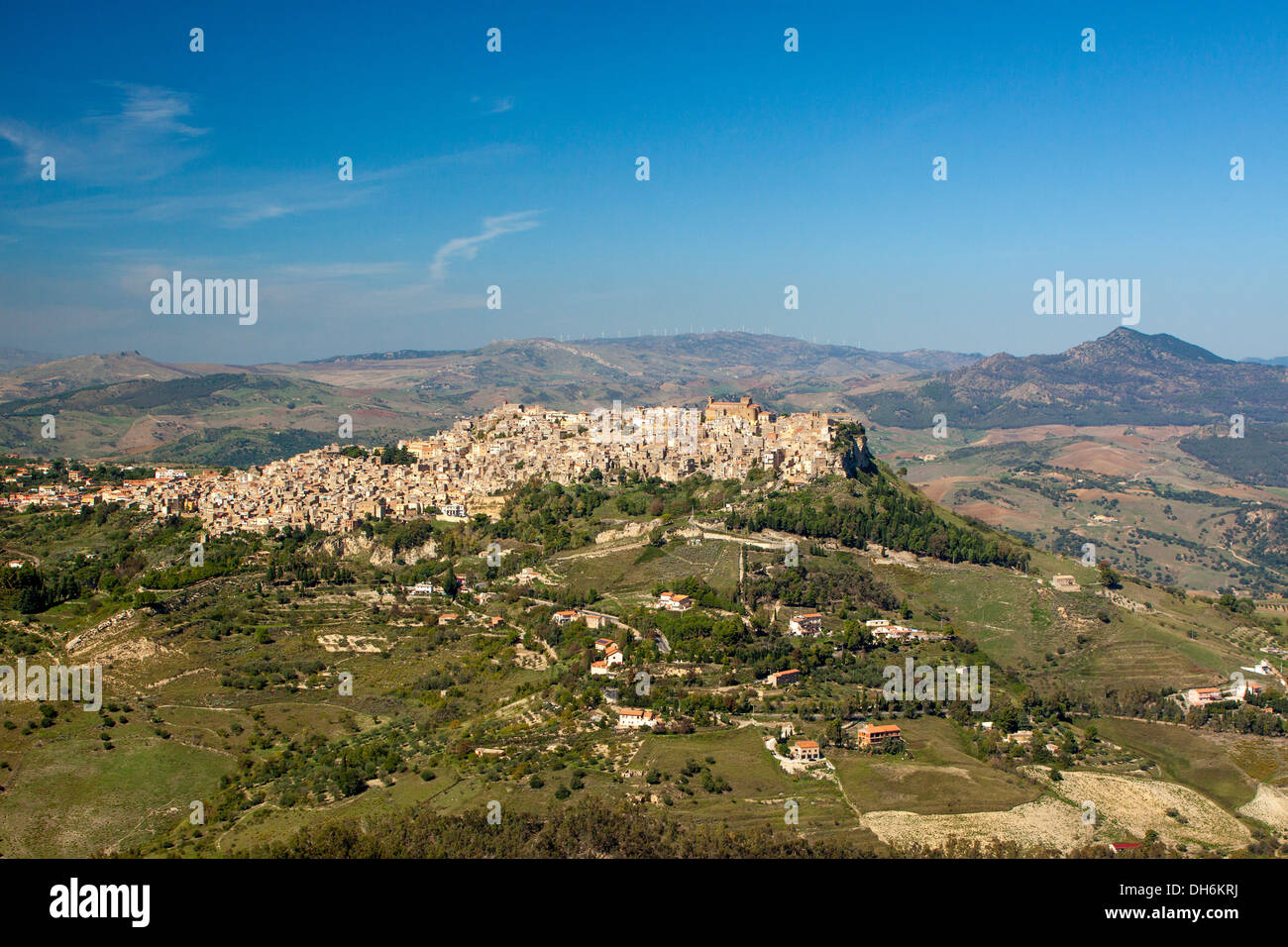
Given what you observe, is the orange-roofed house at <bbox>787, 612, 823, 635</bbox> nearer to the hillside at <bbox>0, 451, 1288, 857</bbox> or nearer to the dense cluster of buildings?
the hillside at <bbox>0, 451, 1288, 857</bbox>

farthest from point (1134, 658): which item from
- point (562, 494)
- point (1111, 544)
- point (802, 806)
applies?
point (1111, 544)

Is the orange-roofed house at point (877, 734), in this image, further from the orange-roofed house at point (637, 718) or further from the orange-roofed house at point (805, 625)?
the orange-roofed house at point (805, 625)

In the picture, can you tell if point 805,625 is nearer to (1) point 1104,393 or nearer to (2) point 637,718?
(2) point 637,718

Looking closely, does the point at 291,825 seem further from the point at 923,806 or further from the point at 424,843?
the point at 923,806

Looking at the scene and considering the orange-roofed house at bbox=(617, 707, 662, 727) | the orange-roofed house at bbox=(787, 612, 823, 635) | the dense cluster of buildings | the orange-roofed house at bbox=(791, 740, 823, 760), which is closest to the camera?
the orange-roofed house at bbox=(791, 740, 823, 760)

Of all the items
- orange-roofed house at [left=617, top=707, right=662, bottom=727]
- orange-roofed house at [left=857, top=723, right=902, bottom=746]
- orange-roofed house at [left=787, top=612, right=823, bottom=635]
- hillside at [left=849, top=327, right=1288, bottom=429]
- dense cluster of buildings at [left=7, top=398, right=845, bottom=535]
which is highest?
hillside at [left=849, top=327, right=1288, bottom=429]

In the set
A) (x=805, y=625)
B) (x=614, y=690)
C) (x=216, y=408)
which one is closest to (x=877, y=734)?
(x=614, y=690)

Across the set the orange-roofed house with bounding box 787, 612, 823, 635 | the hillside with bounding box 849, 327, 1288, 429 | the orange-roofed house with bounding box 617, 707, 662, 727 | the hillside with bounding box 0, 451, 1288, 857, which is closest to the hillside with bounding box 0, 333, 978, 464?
the hillside with bounding box 849, 327, 1288, 429

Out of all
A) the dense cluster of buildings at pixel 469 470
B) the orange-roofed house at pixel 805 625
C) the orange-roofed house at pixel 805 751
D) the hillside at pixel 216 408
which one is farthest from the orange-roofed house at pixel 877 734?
the hillside at pixel 216 408

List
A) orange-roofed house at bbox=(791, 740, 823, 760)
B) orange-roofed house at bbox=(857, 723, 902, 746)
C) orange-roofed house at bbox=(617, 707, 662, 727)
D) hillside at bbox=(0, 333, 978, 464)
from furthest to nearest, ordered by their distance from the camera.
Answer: hillside at bbox=(0, 333, 978, 464) → orange-roofed house at bbox=(617, 707, 662, 727) → orange-roofed house at bbox=(857, 723, 902, 746) → orange-roofed house at bbox=(791, 740, 823, 760)
